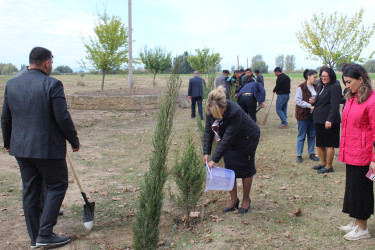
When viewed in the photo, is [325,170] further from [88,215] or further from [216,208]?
[88,215]

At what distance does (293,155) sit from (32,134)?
18.9 ft

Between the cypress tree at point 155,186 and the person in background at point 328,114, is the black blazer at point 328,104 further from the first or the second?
the cypress tree at point 155,186

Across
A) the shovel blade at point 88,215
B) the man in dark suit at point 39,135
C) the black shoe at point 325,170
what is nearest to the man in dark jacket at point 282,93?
the black shoe at point 325,170

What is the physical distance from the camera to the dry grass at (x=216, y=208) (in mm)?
3832

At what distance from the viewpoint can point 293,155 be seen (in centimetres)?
757

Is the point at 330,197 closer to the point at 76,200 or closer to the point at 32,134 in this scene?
the point at 76,200

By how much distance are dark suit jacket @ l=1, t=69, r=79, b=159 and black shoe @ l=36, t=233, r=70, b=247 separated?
908 mm

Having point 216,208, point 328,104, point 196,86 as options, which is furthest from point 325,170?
point 196,86

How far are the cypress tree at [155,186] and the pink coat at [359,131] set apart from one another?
6.35 ft

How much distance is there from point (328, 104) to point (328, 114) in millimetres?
181

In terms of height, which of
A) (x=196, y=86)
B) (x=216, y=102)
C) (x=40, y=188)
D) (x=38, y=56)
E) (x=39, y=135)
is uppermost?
(x=38, y=56)

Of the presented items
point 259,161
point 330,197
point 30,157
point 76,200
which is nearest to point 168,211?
point 76,200

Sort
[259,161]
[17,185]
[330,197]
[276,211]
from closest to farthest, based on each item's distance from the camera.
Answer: [276,211], [330,197], [17,185], [259,161]

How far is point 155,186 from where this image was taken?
3.38 meters
